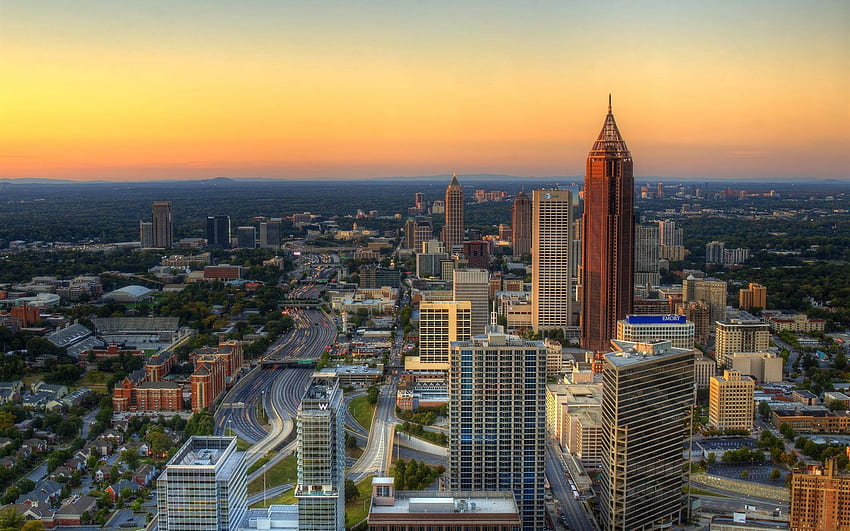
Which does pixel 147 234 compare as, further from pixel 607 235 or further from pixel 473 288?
pixel 607 235

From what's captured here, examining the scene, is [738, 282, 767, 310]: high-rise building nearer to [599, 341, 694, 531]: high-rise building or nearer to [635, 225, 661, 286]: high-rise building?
[635, 225, 661, 286]: high-rise building

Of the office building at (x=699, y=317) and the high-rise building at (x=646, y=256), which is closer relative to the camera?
the office building at (x=699, y=317)

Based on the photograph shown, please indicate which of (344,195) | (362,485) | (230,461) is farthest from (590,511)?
(344,195)

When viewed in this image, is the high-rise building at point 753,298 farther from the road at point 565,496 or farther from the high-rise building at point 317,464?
the high-rise building at point 317,464

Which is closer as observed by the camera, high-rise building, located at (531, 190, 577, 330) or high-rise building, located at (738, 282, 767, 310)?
high-rise building, located at (531, 190, 577, 330)

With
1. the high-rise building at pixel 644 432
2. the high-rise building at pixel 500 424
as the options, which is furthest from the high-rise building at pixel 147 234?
the high-rise building at pixel 644 432

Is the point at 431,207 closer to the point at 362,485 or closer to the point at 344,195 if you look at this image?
the point at 344,195

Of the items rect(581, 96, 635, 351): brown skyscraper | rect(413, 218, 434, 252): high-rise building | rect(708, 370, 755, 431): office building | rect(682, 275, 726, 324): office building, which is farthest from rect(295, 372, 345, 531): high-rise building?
rect(413, 218, 434, 252): high-rise building

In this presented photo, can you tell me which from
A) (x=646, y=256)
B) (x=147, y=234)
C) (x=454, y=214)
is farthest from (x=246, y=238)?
(x=646, y=256)
